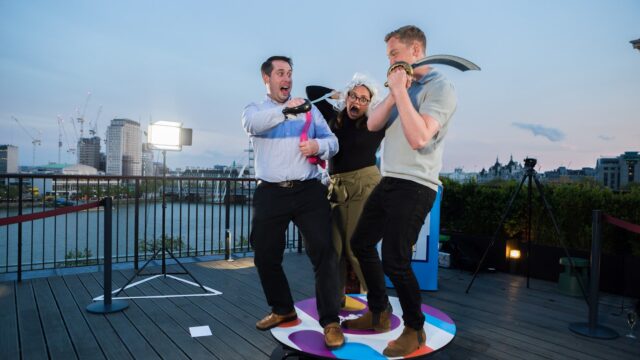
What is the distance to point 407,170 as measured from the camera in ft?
5.48

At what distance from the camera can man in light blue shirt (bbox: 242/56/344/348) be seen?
1945mm

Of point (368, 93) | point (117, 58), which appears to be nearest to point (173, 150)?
point (368, 93)

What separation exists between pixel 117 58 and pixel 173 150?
92419mm

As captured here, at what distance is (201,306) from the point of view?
10.1 ft

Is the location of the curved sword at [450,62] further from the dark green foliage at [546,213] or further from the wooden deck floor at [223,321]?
the dark green foliage at [546,213]

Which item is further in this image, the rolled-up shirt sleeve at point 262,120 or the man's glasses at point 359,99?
the man's glasses at point 359,99

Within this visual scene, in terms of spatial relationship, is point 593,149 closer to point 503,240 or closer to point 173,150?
point 503,240

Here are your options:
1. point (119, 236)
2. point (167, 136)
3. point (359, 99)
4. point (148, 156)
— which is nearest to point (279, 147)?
point (359, 99)

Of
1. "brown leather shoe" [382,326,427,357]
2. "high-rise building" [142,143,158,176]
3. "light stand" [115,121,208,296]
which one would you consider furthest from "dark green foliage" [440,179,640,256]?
"high-rise building" [142,143,158,176]

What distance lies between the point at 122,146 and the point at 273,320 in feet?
289

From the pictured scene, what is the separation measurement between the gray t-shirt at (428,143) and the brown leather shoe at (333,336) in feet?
2.75

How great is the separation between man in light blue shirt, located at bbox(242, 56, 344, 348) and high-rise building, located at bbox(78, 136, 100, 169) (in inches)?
3161

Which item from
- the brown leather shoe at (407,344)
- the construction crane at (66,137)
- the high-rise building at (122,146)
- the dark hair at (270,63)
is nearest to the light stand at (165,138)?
the dark hair at (270,63)

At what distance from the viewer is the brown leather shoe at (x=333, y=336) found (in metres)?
1.79
